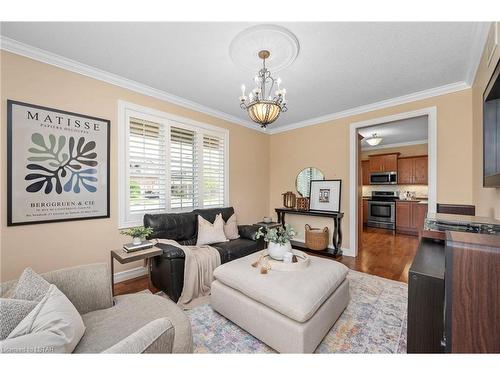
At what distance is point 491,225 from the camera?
1312 millimetres

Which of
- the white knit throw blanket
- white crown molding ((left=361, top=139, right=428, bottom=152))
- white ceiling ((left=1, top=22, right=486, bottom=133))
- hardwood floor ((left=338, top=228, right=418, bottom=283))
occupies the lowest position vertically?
hardwood floor ((left=338, top=228, right=418, bottom=283))

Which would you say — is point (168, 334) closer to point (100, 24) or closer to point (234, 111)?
point (100, 24)

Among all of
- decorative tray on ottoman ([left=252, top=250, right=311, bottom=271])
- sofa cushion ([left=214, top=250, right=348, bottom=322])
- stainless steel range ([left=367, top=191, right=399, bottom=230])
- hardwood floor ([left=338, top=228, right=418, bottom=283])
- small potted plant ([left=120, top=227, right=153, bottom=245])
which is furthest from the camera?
stainless steel range ([left=367, top=191, right=399, bottom=230])

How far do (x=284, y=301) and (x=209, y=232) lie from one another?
175cm

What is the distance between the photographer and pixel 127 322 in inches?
48.9

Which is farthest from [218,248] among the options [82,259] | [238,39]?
[238,39]

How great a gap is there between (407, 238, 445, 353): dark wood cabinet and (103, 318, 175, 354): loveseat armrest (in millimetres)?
1315

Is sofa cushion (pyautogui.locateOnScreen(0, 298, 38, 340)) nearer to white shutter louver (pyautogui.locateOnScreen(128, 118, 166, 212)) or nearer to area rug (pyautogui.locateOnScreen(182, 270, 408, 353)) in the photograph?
area rug (pyautogui.locateOnScreen(182, 270, 408, 353))

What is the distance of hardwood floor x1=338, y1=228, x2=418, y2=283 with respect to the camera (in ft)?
10.1

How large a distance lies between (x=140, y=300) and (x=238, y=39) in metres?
2.34

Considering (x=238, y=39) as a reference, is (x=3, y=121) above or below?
below

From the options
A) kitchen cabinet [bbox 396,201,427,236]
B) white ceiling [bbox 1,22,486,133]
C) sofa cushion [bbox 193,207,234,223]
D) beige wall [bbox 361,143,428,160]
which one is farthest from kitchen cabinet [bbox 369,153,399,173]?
sofa cushion [bbox 193,207,234,223]

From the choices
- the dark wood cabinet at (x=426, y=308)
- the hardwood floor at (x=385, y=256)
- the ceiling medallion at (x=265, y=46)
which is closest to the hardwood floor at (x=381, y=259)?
the hardwood floor at (x=385, y=256)

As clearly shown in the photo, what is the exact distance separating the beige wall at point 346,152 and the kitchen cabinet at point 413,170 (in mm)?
3509
